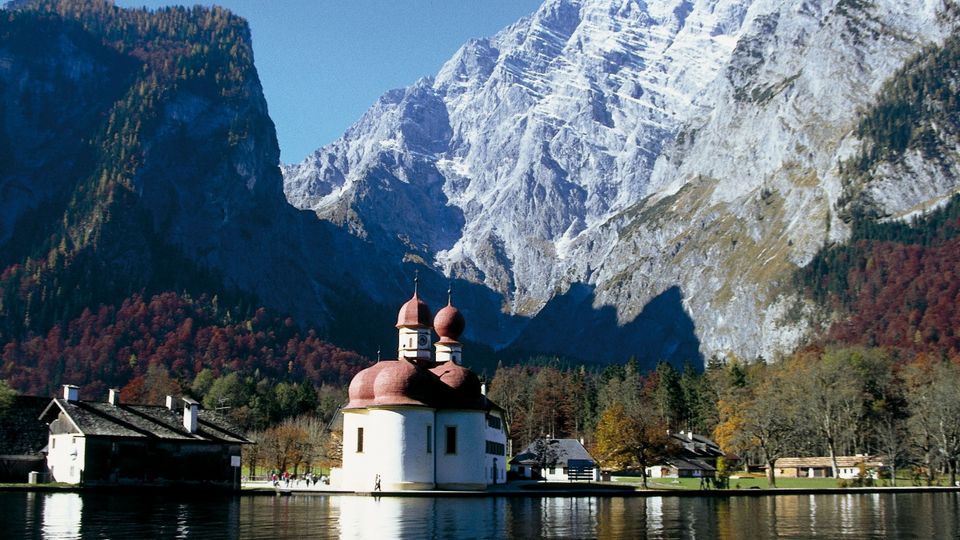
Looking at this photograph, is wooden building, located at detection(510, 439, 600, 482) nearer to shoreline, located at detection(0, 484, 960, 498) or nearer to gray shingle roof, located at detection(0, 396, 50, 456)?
shoreline, located at detection(0, 484, 960, 498)

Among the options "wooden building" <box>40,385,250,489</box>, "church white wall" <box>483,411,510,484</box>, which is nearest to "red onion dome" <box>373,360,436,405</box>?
"church white wall" <box>483,411,510,484</box>

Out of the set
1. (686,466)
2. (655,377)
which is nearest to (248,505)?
(686,466)

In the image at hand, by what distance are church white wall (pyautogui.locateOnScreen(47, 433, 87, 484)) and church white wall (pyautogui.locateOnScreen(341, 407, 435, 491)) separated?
20134mm

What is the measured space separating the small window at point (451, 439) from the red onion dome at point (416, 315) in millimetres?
14536

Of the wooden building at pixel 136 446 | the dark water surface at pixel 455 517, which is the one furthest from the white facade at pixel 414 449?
the wooden building at pixel 136 446

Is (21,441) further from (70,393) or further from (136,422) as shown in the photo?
(136,422)

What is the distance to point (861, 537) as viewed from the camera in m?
41.2

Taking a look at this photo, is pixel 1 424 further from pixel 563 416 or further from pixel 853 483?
pixel 563 416

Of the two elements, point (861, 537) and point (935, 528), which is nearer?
point (861, 537)

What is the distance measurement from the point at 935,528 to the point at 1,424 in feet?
212

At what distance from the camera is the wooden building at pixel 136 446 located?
76.2m

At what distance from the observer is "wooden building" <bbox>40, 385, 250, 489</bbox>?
76.2 m

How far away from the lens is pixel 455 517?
52500mm

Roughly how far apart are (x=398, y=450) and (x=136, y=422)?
1964cm
